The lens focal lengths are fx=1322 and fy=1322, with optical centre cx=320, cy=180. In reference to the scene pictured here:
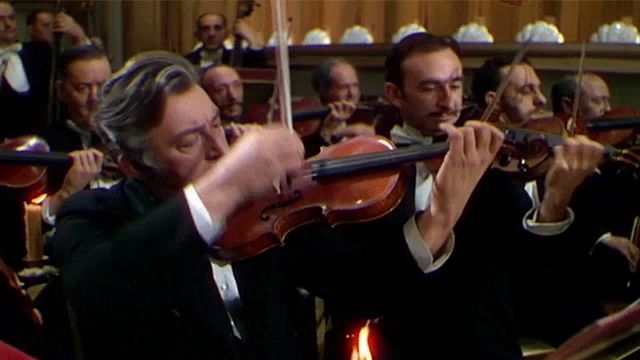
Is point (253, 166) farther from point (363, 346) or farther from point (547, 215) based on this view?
point (547, 215)

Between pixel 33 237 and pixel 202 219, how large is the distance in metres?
1.64

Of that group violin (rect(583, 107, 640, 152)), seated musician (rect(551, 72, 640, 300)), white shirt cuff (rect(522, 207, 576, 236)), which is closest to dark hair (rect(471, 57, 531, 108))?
seated musician (rect(551, 72, 640, 300))

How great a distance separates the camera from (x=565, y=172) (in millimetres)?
2529

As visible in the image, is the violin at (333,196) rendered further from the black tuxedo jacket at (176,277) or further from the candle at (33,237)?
the candle at (33,237)

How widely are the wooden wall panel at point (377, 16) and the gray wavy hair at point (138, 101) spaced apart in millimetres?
4634

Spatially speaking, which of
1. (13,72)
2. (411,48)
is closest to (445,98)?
(411,48)

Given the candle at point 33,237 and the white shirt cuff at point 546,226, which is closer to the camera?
the white shirt cuff at point 546,226

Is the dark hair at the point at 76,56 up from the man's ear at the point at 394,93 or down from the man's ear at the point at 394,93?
down

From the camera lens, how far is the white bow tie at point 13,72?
16.5 feet

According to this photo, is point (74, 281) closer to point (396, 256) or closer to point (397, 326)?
point (396, 256)

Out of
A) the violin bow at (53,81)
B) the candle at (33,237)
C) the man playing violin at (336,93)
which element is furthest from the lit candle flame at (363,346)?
the violin bow at (53,81)

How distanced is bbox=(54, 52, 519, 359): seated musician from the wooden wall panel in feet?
14.3

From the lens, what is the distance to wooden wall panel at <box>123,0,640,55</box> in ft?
21.4

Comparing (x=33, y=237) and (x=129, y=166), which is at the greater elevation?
(x=129, y=166)
